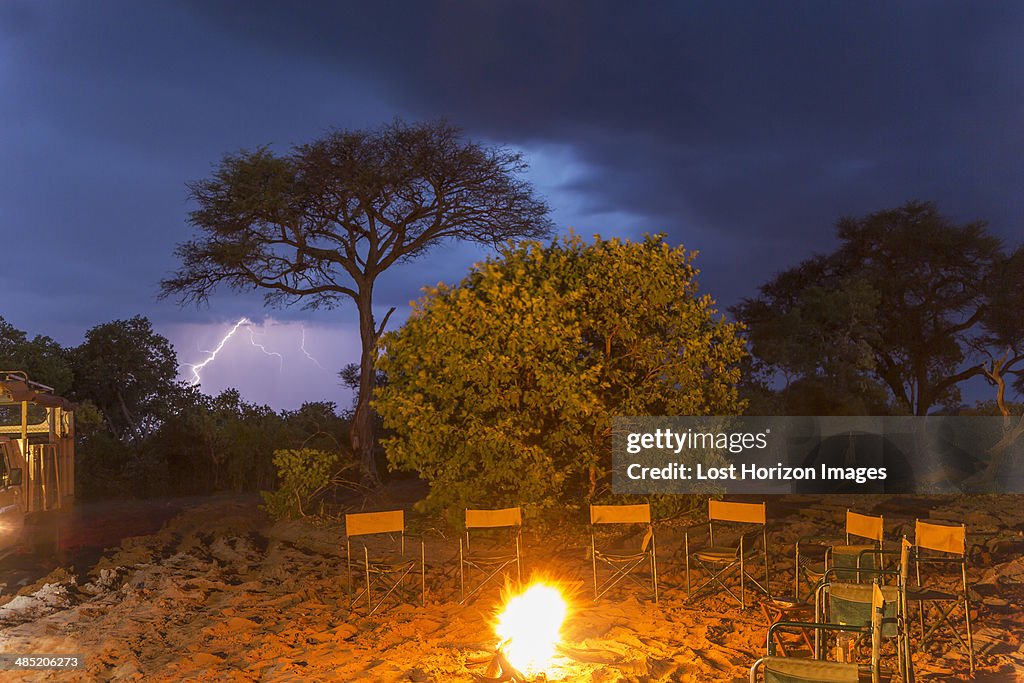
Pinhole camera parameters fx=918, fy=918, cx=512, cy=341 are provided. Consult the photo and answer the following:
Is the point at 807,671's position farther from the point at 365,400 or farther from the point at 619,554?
the point at 365,400

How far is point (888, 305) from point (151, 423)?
22.3 m

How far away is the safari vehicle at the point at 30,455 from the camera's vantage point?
9734 millimetres

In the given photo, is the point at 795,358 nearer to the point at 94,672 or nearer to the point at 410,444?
the point at 410,444

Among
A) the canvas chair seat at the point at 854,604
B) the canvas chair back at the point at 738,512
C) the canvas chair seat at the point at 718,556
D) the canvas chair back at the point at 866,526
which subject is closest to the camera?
the canvas chair seat at the point at 854,604

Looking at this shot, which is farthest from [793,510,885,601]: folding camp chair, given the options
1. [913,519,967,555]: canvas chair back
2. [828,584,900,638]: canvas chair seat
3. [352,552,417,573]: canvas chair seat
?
[352,552,417,573]: canvas chair seat

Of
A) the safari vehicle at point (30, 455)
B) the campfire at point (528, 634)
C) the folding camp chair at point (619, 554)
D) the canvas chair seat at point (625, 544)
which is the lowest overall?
the canvas chair seat at point (625, 544)

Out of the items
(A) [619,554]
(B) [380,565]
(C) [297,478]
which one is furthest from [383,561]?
(C) [297,478]

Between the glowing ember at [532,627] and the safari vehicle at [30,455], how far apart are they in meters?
5.66

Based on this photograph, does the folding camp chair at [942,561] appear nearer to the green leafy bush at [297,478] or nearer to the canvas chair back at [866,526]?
the canvas chair back at [866,526]

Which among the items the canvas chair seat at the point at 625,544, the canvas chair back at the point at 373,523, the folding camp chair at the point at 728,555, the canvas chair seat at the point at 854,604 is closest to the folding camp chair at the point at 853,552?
the folding camp chair at the point at 728,555

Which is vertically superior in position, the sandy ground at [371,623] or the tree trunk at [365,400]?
the tree trunk at [365,400]

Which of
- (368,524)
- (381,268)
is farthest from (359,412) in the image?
(368,524)

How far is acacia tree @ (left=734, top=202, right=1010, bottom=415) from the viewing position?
1024 inches

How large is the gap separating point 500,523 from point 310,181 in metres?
13.2
